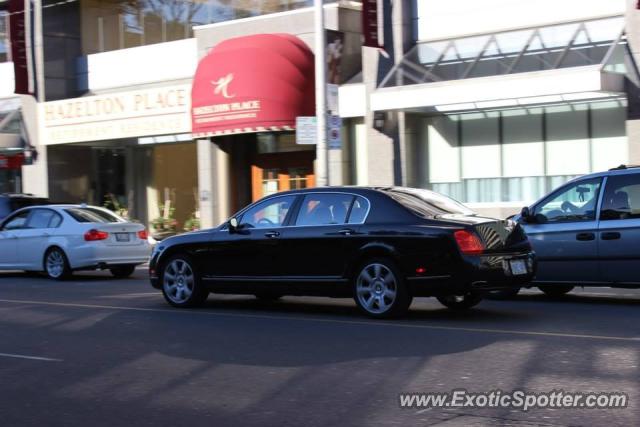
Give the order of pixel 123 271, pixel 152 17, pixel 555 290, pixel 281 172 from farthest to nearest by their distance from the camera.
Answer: pixel 152 17, pixel 281 172, pixel 123 271, pixel 555 290

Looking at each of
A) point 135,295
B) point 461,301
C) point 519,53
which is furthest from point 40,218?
point 519,53

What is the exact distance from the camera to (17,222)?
61.2 feet

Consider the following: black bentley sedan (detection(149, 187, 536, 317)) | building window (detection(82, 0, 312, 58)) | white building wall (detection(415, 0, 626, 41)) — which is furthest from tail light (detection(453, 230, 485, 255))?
building window (detection(82, 0, 312, 58))

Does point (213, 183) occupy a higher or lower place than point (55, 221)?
higher

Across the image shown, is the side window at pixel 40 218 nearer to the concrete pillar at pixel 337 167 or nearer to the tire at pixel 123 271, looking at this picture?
the tire at pixel 123 271

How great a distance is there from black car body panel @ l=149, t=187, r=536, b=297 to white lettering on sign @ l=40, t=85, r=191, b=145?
13859mm

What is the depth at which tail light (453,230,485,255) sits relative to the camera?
Result: 10.2m

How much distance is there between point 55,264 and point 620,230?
10.6m

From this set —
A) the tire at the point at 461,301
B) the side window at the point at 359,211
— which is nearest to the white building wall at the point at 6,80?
the side window at the point at 359,211

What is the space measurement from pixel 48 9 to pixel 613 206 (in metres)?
23.2

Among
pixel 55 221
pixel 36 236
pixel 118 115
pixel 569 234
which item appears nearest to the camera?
pixel 569 234

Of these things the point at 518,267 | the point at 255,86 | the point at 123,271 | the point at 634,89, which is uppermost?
the point at 255,86

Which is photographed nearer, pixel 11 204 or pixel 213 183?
pixel 11 204

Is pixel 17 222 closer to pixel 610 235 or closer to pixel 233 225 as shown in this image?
pixel 233 225
